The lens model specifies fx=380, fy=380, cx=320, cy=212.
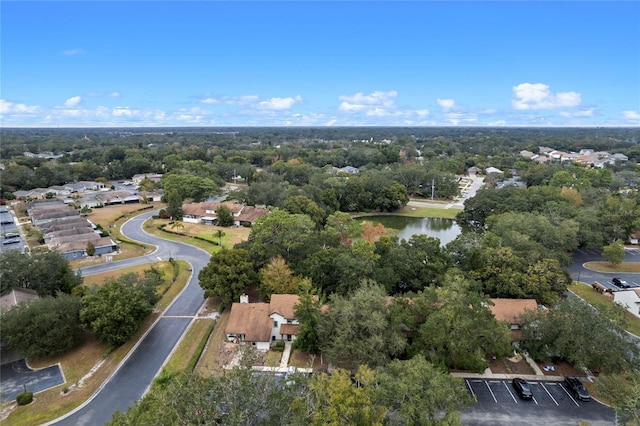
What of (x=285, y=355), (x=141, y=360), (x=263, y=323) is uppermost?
(x=263, y=323)

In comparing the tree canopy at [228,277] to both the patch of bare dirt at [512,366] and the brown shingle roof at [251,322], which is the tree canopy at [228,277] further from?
the patch of bare dirt at [512,366]

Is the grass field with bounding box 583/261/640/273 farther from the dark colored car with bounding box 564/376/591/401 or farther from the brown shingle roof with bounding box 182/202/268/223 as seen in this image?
the brown shingle roof with bounding box 182/202/268/223

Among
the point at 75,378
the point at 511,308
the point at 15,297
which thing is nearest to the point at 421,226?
the point at 511,308

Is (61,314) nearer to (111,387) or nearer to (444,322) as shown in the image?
(111,387)

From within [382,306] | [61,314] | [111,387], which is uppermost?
[382,306]

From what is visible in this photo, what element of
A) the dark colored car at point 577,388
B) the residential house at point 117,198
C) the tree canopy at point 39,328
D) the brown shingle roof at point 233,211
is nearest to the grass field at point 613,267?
the dark colored car at point 577,388

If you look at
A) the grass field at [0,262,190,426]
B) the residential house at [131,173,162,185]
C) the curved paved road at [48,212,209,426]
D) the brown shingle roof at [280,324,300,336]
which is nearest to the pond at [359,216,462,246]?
the curved paved road at [48,212,209,426]

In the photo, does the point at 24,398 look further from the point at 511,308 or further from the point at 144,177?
the point at 144,177

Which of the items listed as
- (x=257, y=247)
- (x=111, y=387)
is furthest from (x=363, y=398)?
(x=257, y=247)
